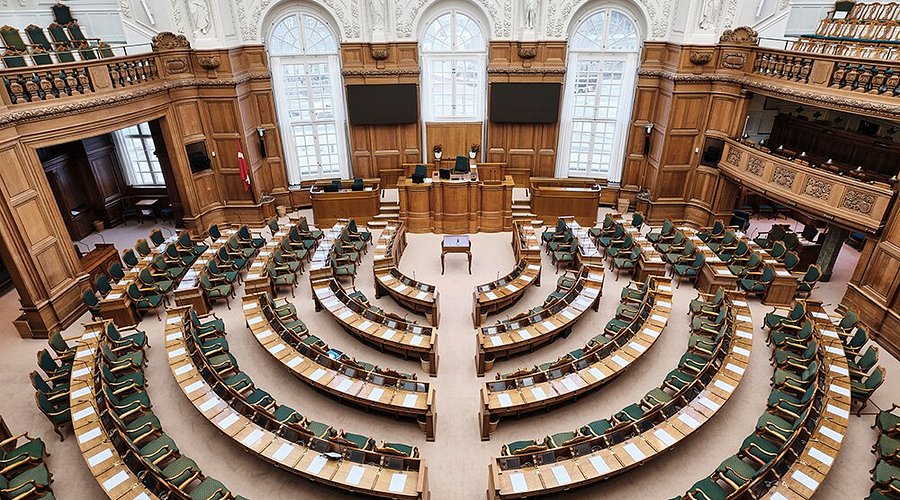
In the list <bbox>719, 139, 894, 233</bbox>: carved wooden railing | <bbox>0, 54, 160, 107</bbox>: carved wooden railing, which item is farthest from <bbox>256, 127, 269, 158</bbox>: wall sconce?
<bbox>719, 139, 894, 233</bbox>: carved wooden railing

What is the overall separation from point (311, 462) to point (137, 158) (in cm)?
1596

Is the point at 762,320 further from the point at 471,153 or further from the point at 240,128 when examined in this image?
the point at 240,128

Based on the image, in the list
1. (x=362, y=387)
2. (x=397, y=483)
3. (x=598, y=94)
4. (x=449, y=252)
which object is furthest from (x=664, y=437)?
(x=598, y=94)

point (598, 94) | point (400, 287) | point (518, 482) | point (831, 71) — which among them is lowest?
point (518, 482)

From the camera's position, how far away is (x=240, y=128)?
16.6 metres

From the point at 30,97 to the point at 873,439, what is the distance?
18639 mm

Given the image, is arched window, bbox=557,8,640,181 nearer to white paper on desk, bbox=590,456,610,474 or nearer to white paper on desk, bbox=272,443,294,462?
white paper on desk, bbox=590,456,610,474

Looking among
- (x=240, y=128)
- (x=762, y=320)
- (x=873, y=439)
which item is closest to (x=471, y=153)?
(x=240, y=128)

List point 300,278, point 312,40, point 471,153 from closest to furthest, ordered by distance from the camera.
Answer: point 300,278, point 312,40, point 471,153

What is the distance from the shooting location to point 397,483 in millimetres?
7250

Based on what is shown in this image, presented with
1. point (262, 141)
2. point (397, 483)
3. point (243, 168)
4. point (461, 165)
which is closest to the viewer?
point (397, 483)

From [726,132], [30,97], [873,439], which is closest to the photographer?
[873,439]

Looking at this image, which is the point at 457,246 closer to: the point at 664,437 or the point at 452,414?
the point at 452,414

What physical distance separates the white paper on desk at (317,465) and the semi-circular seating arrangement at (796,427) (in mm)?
5463
